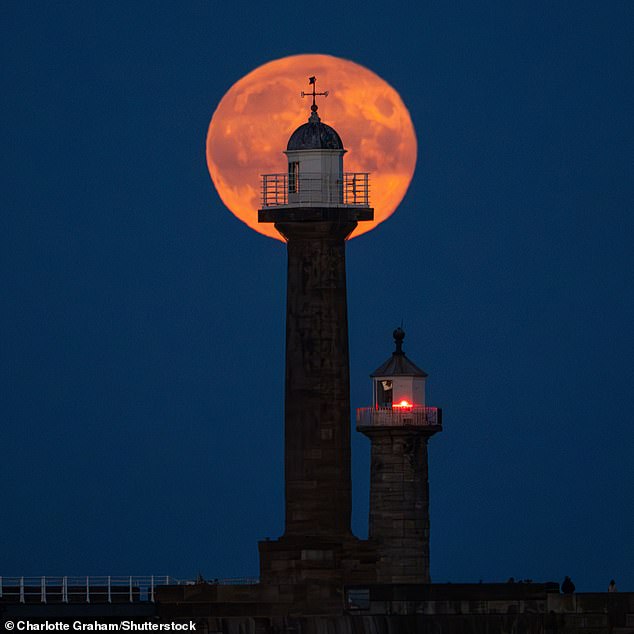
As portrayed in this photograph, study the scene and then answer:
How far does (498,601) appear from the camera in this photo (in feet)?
340

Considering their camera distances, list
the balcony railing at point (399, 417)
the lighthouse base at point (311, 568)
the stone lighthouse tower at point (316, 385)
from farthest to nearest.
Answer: the balcony railing at point (399, 417) → the stone lighthouse tower at point (316, 385) → the lighthouse base at point (311, 568)

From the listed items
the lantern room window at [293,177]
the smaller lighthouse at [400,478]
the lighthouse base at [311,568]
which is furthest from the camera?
the smaller lighthouse at [400,478]

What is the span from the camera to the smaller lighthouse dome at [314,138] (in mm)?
109750

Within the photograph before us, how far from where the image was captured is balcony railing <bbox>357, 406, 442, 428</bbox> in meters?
121

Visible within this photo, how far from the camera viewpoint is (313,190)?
359ft

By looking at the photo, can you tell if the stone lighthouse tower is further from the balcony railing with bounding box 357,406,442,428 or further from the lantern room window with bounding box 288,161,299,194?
the balcony railing with bounding box 357,406,442,428

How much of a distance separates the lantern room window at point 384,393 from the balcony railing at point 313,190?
13694 mm

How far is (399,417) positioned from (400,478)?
2682 mm

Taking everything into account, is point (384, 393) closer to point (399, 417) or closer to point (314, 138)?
point (399, 417)

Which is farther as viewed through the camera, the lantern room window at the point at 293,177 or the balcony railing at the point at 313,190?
the lantern room window at the point at 293,177

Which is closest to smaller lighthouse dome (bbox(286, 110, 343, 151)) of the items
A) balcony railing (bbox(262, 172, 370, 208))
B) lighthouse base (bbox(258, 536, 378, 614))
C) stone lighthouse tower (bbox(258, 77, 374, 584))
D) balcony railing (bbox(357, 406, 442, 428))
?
balcony railing (bbox(262, 172, 370, 208))

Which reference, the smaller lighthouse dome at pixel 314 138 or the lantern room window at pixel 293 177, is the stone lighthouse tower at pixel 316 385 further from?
the smaller lighthouse dome at pixel 314 138

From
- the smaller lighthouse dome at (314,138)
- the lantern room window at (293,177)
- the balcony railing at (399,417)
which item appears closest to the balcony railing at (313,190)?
the lantern room window at (293,177)

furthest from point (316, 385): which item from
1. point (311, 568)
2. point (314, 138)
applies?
point (314, 138)
